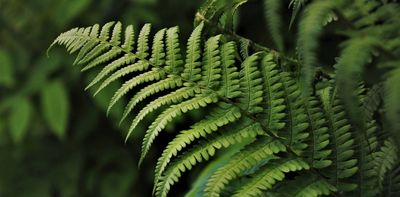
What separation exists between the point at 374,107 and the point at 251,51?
34cm

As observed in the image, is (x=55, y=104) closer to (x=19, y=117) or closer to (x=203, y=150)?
(x=19, y=117)

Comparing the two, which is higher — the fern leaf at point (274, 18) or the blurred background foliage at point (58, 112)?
the fern leaf at point (274, 18)

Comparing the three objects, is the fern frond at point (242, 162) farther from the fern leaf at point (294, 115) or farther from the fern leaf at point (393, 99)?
the fern leaf at point (393, 99)

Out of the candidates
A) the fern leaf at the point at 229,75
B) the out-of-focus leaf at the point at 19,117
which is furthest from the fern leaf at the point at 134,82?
the out-of-focus leaf at the point at 19,117

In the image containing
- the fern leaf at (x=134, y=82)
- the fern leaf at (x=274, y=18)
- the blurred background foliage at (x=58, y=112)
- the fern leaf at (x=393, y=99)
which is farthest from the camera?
the blurred background foliage at (x=58, y=112)

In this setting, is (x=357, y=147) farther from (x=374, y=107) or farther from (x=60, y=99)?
(x=60, y=99)

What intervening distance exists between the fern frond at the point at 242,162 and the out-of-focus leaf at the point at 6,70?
185cm

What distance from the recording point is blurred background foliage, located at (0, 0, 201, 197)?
9.73 ft

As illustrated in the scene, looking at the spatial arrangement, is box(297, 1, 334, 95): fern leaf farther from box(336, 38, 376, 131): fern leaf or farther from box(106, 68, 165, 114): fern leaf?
box(106, 68, 165, 114): fern leaf

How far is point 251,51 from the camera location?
4.71ft

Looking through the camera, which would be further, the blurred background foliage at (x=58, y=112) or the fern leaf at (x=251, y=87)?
the blurred background foliage at (x=58, y=112)

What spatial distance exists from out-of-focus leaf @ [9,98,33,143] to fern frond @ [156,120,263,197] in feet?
5.86

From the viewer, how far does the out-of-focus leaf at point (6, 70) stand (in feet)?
9.41

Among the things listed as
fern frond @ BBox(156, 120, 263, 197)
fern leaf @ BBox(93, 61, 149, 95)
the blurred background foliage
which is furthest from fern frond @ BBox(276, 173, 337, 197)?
the blurred background foliage
